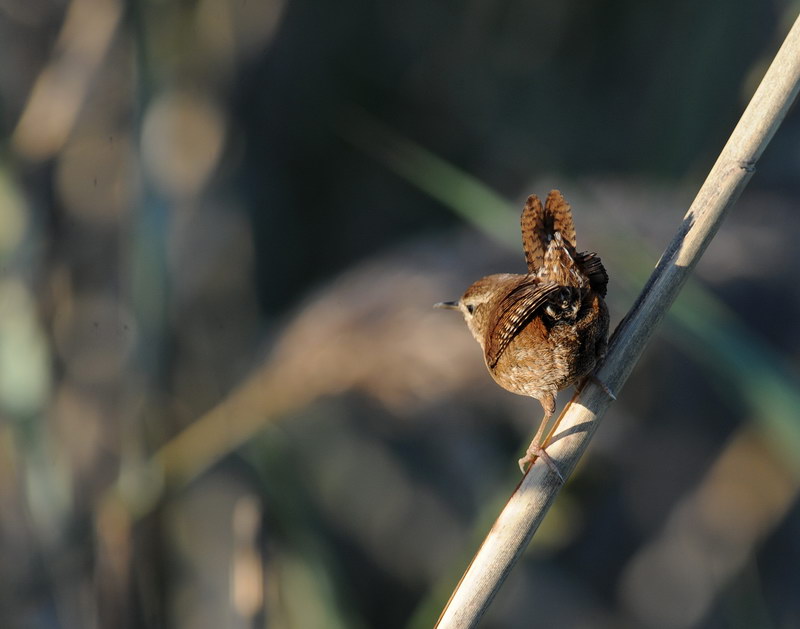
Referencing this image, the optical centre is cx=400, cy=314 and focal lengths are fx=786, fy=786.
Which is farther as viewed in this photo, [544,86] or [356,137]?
[544,86]

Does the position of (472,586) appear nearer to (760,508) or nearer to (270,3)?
(760,508)

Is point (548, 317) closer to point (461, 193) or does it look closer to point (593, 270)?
point (593, 270)

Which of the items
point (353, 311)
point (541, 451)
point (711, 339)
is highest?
point (711, 339)

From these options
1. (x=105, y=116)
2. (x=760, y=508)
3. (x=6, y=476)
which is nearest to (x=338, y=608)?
(x=6, y=476)

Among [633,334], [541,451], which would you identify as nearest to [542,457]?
[541,451]

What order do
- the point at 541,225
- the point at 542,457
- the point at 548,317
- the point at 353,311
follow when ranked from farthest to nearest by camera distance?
the point at 353,311, the point at 541,225, the point at 548,317, the point at 542,457

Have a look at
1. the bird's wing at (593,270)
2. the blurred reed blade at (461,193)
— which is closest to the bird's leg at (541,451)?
the bird's wing at (593,270)

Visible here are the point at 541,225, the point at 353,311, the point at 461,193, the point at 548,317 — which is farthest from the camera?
the point at 353,311
